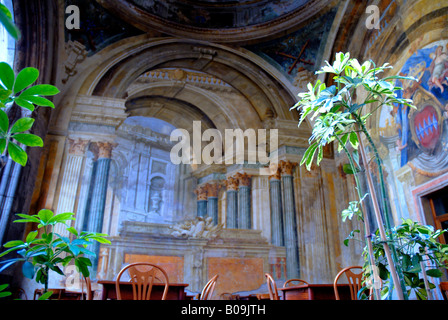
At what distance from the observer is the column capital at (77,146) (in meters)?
7.52

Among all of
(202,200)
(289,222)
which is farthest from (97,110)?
(289,222)

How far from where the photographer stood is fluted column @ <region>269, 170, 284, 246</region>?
8.62 metres

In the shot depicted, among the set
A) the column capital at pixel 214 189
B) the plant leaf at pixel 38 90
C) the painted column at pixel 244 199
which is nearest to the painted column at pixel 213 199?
the column capital at pixel 214 189

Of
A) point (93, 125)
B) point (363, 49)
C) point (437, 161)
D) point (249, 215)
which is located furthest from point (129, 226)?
point (363, 49)

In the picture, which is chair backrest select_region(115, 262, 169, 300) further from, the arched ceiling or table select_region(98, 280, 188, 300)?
the arched ceiling

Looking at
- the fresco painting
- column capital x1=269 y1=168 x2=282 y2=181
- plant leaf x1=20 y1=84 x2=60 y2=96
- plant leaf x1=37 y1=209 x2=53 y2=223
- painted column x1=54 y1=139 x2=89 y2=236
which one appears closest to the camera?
plant leaf x1=20 y1=84 x2=60 y2=96

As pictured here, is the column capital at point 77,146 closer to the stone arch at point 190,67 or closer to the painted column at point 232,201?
the stone arch at point 190,67

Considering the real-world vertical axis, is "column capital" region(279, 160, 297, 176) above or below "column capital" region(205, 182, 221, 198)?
above

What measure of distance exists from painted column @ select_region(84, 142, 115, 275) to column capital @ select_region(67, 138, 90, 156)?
173mm

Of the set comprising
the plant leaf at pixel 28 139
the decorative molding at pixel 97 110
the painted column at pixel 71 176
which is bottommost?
the plant leaf at pixel 28 139

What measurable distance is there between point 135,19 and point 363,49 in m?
5.38

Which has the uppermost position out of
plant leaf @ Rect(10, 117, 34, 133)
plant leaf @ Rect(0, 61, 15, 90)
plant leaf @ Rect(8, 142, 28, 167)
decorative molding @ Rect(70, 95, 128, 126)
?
decorative molding @ Rect(70, 95, 128, 126)

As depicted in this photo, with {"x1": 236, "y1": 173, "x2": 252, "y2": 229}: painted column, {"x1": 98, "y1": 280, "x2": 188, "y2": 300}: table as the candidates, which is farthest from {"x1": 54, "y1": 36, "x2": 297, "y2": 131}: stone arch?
{"x1": 98, "y1": 280, "x2": 188, "y2": 300}: table

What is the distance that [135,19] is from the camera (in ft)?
27.8
